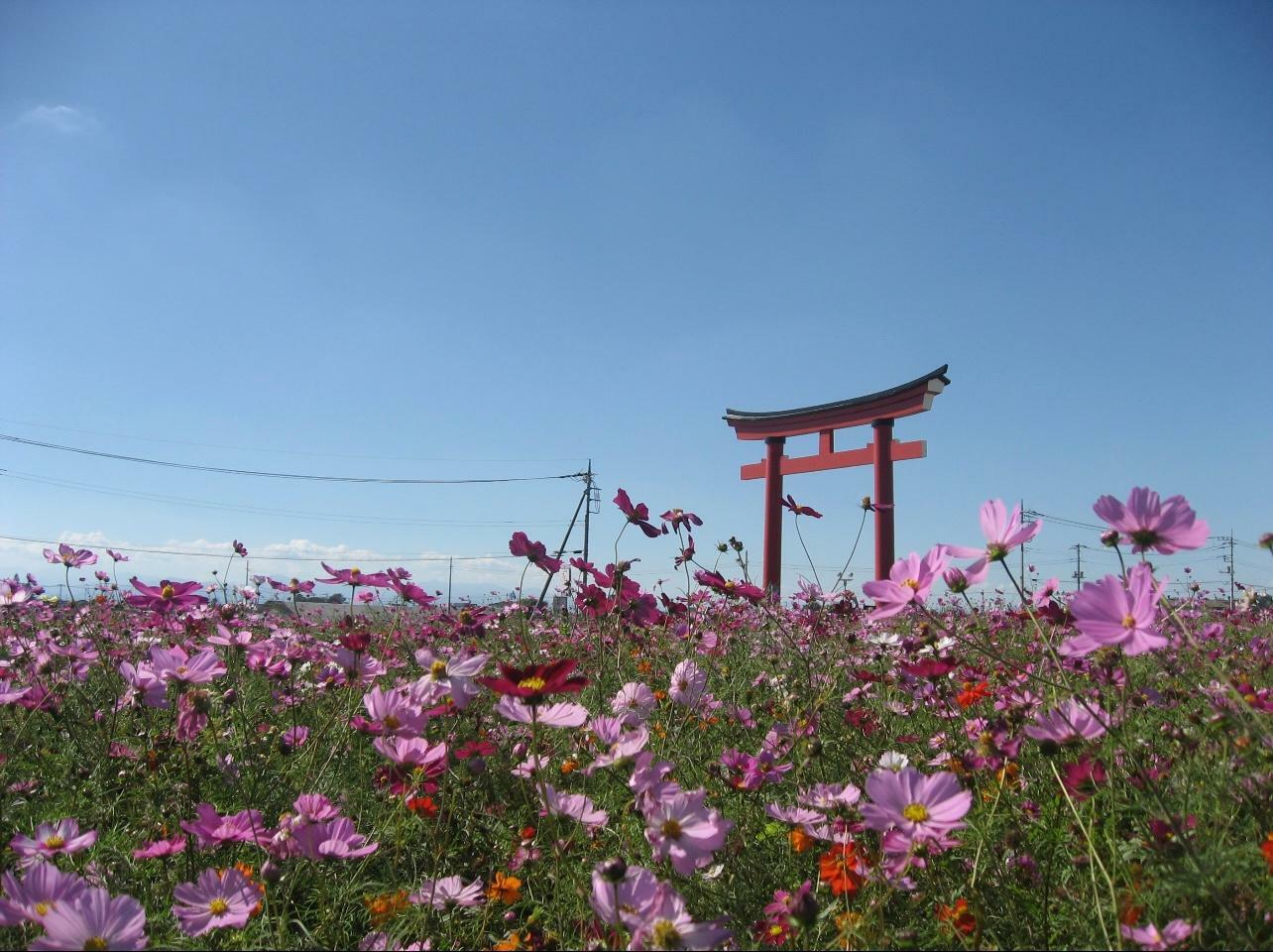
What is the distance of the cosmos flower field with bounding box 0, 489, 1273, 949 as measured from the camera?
2.78ft

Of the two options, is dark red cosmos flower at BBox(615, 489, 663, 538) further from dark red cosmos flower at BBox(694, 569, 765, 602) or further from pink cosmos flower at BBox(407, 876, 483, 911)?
pink cosmos flower at BBox(407, 876, 483, 911)

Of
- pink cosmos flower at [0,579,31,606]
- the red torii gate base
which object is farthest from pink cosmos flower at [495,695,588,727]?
the red torii gate base

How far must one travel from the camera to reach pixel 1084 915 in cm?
97

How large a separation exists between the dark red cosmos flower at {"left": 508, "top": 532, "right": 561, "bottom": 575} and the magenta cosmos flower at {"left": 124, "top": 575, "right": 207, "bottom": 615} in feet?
2.46

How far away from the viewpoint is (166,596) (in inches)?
67.2

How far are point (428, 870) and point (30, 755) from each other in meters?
1.36

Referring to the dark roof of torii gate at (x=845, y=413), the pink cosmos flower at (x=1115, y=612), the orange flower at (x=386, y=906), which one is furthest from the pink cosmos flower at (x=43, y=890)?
the dark roof of torii gate at (x=845, y=413)

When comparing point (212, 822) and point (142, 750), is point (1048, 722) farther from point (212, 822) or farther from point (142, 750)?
point (142, 750)

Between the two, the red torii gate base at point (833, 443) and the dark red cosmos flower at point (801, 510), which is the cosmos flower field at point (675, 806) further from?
the red torii gate base at point (833, 443)

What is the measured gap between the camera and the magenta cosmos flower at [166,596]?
66.4 inches

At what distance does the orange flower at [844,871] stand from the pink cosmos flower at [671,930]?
0.29m

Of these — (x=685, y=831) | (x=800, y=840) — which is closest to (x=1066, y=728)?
(x=800, y=840)

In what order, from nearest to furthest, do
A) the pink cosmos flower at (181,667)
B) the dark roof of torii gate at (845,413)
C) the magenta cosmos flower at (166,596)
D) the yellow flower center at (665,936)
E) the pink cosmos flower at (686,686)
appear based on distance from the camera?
1. the yellow flower center at (665,936)
2. the pink cosmos flower at (181,667)
3. the pink cosmos flower at (686,686)
4. the magenta cosmos flower at (166,596)
5. the dark roof of torii gate at (845,413)

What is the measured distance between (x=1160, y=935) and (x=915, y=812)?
0.86 feet
